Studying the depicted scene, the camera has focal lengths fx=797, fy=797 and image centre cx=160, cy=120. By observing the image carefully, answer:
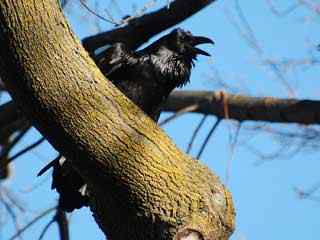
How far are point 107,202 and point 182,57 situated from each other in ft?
7.36

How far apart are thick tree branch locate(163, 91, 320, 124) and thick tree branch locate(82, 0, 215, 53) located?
2.90ft

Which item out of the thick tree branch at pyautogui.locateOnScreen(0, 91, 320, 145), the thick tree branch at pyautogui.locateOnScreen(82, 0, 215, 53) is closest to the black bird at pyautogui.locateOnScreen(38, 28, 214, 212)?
the thick tree branch at pyautogui.locateOnScreen(82, 0, 215, 53)

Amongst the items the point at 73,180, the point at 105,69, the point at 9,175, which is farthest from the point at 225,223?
the point at 9,175

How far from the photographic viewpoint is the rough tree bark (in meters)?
2.96

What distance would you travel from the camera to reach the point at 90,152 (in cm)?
306

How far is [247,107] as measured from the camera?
5723 mm

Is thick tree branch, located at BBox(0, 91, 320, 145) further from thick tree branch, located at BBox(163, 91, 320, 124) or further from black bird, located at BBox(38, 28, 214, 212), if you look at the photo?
black bird, located at BBox(38, 28, 214, 212)

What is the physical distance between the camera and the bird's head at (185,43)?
532 cm

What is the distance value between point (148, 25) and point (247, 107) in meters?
1.04

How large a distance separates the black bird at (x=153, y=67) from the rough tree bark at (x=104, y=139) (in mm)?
1679

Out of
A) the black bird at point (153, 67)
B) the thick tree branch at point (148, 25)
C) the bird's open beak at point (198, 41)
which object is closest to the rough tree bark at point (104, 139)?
the black bird at point (153, 67)

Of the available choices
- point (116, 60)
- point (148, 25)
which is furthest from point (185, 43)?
point (116, 60)

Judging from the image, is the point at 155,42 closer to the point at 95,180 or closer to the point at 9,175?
the point at 9,175

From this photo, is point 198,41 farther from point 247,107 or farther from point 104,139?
point 104,139
